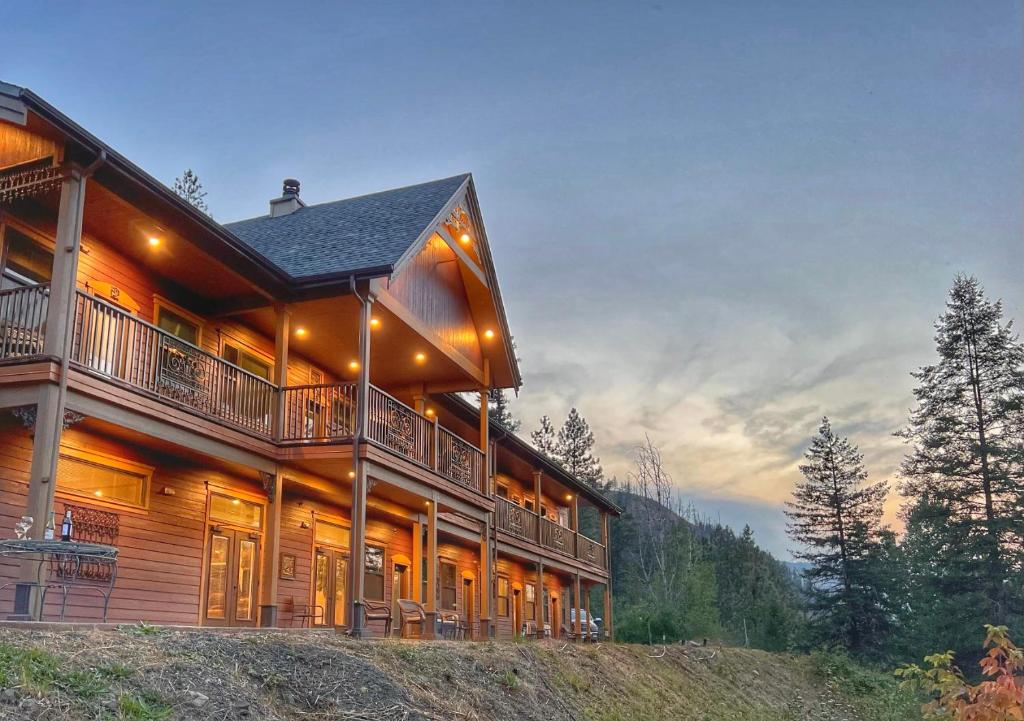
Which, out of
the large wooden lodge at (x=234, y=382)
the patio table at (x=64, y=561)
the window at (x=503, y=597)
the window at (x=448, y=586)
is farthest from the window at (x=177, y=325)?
the window at (x=503, y=597)

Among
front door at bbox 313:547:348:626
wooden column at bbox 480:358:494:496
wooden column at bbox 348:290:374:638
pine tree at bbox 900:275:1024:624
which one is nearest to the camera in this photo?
wooden column at bbox 348:290:374:638

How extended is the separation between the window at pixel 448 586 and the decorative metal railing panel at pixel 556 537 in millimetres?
4062

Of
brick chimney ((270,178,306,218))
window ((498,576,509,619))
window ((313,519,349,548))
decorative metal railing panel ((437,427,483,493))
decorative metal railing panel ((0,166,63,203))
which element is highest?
brick chimney ((270,178,306,218))

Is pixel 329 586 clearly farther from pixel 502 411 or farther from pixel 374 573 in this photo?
pixel 502 411

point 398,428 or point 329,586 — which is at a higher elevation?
point 398,428

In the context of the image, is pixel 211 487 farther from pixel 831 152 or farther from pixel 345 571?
pixel 831 152

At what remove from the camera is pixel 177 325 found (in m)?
15.6

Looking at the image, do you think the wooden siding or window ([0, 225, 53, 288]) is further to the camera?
the wooden siding

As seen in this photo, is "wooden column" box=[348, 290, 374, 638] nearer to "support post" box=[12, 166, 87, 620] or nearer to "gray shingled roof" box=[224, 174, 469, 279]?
"gray shingled roof" box=[224, 174, 469, 279]

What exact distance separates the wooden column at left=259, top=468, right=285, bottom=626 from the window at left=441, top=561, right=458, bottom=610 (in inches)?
430

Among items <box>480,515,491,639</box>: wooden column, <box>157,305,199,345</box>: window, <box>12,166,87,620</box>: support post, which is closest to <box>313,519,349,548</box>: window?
<box>480,515,491,639</box>: wooden column

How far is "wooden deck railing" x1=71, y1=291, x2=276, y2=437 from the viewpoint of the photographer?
38.8 ft

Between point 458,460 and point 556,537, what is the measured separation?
11.9 meters

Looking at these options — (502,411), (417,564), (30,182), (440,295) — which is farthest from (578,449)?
(30,182)
